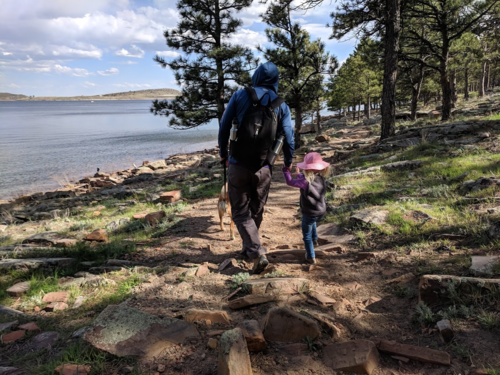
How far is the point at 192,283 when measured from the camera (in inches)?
158

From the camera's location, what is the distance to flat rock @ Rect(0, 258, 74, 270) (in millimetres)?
4863

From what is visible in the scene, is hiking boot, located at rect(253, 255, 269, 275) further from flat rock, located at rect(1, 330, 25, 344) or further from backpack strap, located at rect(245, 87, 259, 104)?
flat rock, located at rect(1, 330, 25, 344)

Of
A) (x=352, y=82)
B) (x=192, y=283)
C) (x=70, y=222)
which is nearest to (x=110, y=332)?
(x=192, y=283)

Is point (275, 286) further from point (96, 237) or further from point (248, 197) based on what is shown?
point (96, 237)

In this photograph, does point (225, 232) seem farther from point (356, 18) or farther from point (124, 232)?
point (356, 18)

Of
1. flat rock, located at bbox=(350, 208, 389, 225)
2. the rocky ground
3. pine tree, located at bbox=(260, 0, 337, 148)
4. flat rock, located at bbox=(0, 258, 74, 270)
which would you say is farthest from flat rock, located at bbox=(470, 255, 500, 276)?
pine tree, located at bbox=(260, 0, 337, 148)

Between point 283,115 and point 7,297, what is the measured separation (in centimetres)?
428

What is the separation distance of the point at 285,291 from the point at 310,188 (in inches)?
53.4

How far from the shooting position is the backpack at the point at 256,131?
3.77 meters

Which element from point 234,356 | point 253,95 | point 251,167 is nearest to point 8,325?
point 234,356

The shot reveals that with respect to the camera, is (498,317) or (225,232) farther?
(225,232)

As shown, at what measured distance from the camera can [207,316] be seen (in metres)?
2.97

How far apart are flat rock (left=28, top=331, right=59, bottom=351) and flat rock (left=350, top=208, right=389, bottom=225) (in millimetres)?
4318

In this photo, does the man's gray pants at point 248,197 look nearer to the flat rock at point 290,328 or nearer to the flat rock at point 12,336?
the flat rock at point 290,328
